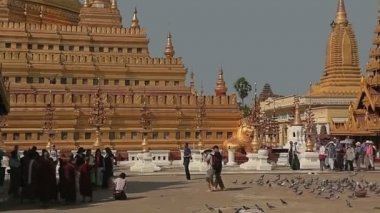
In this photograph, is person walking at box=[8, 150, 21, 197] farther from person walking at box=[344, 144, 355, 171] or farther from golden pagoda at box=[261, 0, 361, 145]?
golden pagoda at box=[261, 0, 361, 145]

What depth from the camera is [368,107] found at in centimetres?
4950

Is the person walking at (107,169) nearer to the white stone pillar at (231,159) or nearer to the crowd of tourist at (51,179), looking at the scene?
the crowd of tourist at (51,179)

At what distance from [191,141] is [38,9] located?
17860 millimetres

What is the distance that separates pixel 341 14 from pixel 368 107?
18.0 m

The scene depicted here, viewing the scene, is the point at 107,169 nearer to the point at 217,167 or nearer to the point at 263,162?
the point at 217,167

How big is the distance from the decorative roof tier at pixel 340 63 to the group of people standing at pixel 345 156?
94.3 feet

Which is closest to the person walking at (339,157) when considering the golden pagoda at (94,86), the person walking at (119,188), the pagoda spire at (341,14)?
the golden pagoda at (94,86)

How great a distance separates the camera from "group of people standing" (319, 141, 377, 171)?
30138 millimetres

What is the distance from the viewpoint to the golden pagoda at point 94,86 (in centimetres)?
4138

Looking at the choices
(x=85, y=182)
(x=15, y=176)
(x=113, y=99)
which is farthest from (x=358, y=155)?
(x=113, y=99)

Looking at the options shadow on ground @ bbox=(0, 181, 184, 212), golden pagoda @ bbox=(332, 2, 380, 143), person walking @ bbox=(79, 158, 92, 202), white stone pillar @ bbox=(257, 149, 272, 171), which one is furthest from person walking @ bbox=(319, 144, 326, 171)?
golden pagoda @ bbox=(332, 2, 380, 143)

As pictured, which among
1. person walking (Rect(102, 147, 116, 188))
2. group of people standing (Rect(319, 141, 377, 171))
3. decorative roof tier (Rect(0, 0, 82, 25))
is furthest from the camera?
decorative roof tier (Rect(0, 0, 82, 25))

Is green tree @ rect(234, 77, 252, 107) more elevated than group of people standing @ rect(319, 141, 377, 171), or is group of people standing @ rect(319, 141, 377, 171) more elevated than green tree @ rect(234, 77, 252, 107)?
green tree @ rect(234, 77, 252, 107)

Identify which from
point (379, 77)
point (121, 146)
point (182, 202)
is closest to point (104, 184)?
point (182, 202)
